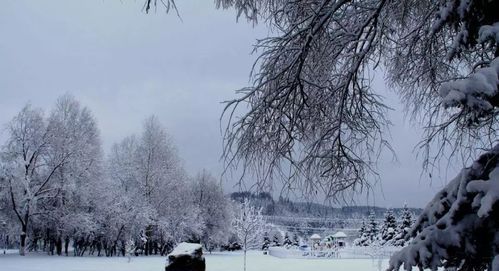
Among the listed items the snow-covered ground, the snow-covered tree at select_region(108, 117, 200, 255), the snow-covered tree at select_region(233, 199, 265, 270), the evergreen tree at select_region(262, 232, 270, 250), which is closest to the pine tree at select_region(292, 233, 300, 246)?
the evergreen tree at select_region(262, 232, 270, 250)

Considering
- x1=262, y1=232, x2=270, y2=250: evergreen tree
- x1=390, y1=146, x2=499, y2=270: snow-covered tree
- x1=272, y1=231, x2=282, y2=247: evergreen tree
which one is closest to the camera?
x1=390, y1=146, x2=499, y2=270: snow-covered tree

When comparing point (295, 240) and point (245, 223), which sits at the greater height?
point (245, 223)

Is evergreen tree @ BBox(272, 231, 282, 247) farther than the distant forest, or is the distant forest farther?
evergreen tree @ BBox(272, 231, 282, 247)

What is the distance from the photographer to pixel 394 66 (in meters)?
5.62

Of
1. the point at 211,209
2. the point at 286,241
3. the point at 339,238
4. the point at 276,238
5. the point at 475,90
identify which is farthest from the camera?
the point at 276,238

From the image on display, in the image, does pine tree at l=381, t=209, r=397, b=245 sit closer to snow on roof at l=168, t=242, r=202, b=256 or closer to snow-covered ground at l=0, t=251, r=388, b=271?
snow-covered ground at l=0, t=251, r=388, b=271

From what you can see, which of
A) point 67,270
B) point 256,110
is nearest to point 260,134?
point 256,110

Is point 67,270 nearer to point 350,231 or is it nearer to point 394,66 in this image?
point 394,66

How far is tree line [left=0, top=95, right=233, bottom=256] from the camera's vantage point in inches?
1182

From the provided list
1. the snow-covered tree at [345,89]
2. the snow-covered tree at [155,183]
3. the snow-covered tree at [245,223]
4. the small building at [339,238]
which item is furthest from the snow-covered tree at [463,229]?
the small building at [339,238]

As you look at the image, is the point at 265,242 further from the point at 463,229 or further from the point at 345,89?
the point at 463,229

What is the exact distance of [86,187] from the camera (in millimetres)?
32281

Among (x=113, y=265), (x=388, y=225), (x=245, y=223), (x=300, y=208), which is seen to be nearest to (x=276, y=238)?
(x=388, y=225)

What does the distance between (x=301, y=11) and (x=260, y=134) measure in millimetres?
1259
